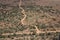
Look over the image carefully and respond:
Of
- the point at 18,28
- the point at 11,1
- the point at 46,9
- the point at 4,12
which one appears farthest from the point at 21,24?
the point at 11,1

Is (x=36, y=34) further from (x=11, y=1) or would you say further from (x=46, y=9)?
(x=11, y=1)

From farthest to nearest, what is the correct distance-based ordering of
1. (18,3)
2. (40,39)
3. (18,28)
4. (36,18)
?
1. (18,3)
2. (36,18)
3. (18,28)
4. (40,39)

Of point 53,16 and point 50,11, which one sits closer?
point 53,16

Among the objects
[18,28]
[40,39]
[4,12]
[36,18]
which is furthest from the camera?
[4,12]

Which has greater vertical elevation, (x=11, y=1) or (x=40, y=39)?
(x=11, y=1)

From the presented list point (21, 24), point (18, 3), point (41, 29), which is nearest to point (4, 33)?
point (21, 24)

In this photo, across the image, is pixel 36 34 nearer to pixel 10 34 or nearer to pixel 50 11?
pixel 10 34
